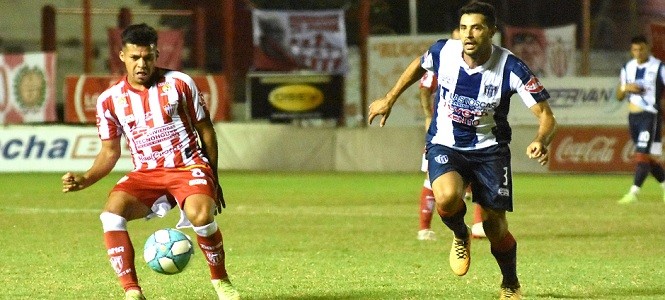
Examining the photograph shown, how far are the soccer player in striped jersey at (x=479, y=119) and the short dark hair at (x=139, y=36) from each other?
A: 142 cm

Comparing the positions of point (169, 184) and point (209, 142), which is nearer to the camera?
point (169, 184)

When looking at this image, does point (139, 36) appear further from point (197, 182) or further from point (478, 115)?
point (478, 115)

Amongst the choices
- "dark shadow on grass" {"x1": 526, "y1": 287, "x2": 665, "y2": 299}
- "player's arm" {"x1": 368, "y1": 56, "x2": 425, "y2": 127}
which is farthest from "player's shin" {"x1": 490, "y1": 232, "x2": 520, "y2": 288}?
"player's arm" {"x1": 368, "y1": 56, "x2": 425, "y2": 127}

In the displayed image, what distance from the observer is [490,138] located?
8.84 meters

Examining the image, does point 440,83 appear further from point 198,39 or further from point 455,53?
point 198,39

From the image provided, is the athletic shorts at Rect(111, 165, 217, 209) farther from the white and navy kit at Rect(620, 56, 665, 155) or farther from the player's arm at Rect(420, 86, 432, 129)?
the white and navy kit at Rect(620, 56, 665, 155)

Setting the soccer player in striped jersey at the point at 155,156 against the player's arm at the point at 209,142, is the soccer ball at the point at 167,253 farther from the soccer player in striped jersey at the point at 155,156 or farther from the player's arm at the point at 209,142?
the player's arm at the point at 209,142

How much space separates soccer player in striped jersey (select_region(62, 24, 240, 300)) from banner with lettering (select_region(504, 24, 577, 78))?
1822cm

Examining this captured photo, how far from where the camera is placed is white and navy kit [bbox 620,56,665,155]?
18.4m

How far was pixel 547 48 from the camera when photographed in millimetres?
26422

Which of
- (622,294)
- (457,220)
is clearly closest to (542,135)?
(457,220)

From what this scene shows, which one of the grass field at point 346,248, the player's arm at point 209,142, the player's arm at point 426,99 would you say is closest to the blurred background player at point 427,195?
the player's arm at point 426,99

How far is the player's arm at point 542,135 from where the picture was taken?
8.17 m

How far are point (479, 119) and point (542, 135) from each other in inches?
20.7
